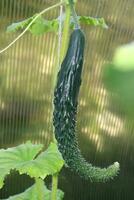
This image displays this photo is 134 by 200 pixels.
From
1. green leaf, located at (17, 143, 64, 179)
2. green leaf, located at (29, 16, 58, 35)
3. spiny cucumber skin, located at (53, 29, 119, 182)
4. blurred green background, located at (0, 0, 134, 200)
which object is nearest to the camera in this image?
spiny cucumber skin, located at (53, 29, 119, 182)

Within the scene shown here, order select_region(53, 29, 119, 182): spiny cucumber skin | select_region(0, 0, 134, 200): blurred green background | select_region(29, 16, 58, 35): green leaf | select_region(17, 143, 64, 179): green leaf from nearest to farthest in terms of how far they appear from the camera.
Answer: select_region(53, 29, 119, 182): spiny cucumber skin < select_region(17, 143, 64, 179): green leaf < select_region(29, 16, 58, 35): green leaf < select_region(0, 0, 134, 200): blurred green background

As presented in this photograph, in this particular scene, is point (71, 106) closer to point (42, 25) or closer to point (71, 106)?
point (71, 106)

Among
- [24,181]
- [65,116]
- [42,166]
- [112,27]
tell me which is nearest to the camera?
[65,116]

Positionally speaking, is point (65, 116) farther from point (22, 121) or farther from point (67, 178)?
point (67, 178)

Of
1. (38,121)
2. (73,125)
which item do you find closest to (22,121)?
(38,121)

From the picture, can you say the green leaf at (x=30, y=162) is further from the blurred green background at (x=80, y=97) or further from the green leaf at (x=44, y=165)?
the blurred green background at (x=80, y=97)

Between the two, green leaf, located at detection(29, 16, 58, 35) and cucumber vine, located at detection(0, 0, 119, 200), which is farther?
green leaf, located at detection(29, 16, 58, 35)

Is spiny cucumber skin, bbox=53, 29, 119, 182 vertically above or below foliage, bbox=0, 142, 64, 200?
above

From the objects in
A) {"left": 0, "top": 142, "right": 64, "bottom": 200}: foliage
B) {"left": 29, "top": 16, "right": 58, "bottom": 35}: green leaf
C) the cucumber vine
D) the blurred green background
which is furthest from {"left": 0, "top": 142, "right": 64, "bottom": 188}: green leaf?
the blurred green background

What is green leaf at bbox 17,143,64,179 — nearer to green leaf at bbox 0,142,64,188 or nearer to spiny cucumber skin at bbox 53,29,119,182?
green leaf at bbox 0,142,64,188
